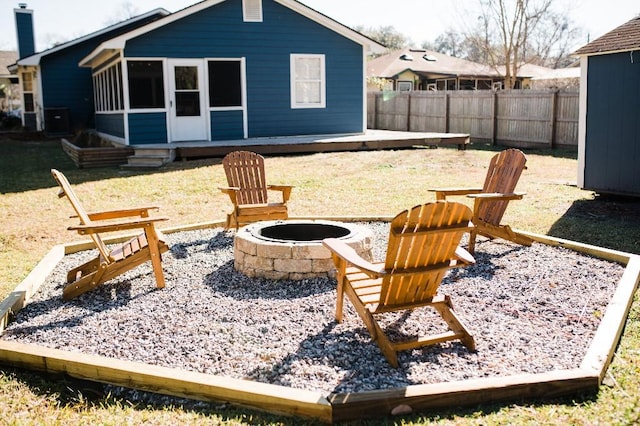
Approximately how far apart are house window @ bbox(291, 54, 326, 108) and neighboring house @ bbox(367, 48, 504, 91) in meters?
19.0

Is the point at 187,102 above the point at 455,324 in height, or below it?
above

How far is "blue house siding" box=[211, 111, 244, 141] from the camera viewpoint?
1616cm

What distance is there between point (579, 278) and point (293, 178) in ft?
23.0

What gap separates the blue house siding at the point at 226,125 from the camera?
1616 cm

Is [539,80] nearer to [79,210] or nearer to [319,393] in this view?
[79,210]

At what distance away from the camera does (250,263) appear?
540 centimetres

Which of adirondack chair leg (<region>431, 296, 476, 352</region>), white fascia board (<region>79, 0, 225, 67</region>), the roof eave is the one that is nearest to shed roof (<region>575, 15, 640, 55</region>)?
adirondack chair leg (<region>431, 296, 476, 352</region>)

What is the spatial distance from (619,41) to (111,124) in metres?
14.4

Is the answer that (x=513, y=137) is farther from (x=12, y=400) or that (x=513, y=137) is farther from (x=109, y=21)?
(x=109, y=21)

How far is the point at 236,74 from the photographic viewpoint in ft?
53.9

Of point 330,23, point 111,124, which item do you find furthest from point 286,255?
point 111,124

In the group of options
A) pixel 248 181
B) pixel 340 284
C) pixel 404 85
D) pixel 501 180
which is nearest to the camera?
pixel 340 284

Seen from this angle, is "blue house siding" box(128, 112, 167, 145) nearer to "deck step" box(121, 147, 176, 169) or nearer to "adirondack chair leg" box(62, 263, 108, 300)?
"deck step" box(121, 147, 176, 169)

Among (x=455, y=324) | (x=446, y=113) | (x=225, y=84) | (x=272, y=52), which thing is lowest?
→ (x=455, y=324)
